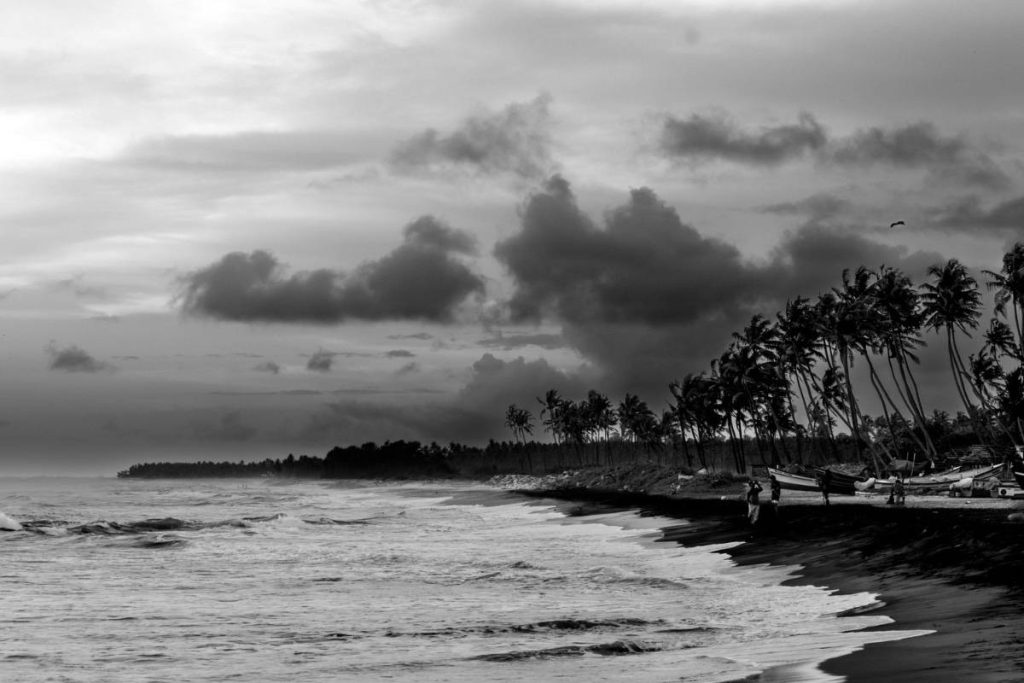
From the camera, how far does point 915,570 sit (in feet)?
72.3

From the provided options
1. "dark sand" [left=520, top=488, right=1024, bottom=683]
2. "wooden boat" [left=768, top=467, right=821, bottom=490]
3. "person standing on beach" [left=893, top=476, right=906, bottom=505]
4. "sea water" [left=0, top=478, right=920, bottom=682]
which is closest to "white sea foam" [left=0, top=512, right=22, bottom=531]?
"sea water" [left=0, top=478, right=920, bottom=682]

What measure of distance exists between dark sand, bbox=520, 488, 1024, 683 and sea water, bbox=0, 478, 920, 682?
2.50ft

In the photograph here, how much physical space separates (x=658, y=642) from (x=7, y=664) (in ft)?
32.2

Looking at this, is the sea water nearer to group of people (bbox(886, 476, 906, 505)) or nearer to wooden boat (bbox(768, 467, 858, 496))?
group of people (bbox(886, 476, 906, 505))

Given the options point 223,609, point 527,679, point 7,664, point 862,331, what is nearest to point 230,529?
point 223,609

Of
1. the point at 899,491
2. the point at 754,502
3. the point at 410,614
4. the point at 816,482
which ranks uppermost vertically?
the point at 754,502

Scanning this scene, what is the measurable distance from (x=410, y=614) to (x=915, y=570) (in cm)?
1099

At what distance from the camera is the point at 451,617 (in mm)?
19594

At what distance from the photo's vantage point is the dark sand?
11.8m

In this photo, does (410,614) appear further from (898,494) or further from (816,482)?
(816,482)

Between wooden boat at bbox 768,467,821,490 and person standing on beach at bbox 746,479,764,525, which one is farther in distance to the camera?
wooden boat at bbox 768,467,821,490

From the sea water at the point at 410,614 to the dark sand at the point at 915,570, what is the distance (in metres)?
0.76

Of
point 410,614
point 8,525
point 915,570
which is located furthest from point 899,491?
point 8,525

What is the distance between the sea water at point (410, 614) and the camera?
14.2m
